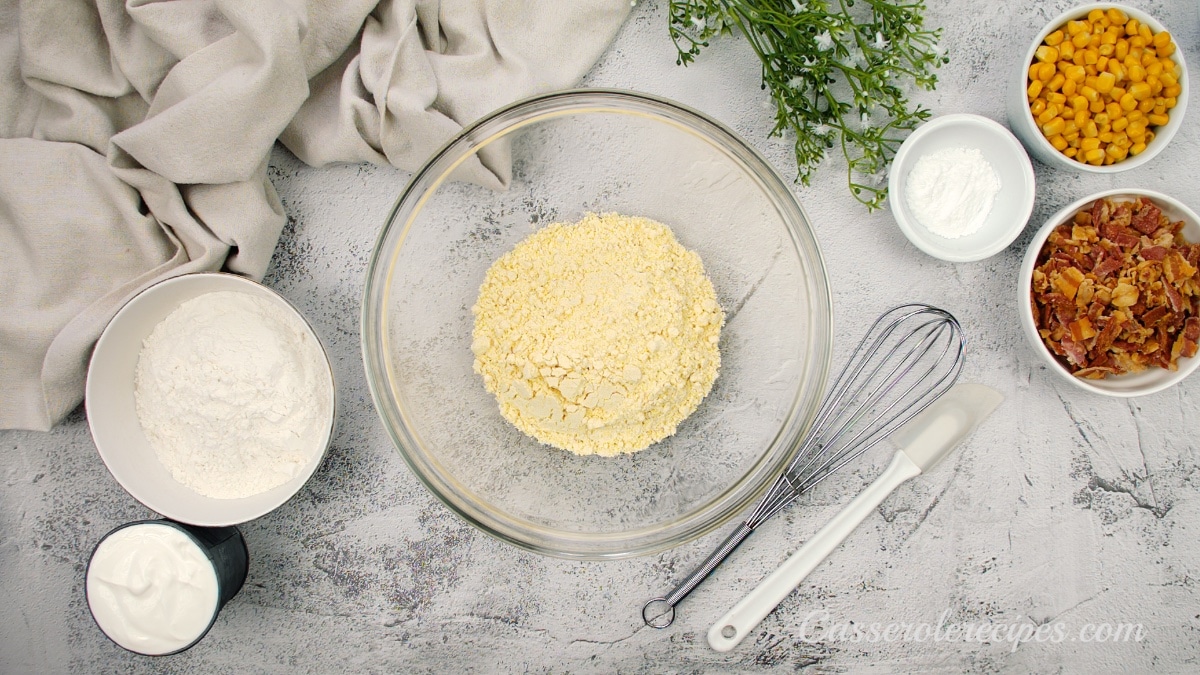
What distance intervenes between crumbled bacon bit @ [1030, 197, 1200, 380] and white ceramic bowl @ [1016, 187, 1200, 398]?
14 mm

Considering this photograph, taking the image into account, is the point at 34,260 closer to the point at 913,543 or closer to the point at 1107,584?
the point at 913,543

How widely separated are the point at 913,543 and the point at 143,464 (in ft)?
4.94

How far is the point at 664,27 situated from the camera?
4.42 ft

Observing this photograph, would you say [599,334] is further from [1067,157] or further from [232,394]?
[1067,157]

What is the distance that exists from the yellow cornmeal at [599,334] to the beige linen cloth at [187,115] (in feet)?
0.73

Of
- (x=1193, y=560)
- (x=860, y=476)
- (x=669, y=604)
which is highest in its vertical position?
(x=1193, y=560)

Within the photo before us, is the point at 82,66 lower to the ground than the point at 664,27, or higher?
lower

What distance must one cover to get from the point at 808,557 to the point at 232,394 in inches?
43.7

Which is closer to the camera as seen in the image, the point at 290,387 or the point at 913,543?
the point at 290,387

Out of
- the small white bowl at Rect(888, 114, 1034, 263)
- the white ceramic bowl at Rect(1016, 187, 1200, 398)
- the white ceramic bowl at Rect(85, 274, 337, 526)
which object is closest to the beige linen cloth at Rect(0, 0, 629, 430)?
the white ceramic bowl at Rect(85, 274, 337, 526)

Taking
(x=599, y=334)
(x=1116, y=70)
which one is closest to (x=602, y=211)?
(x=599, y=334)

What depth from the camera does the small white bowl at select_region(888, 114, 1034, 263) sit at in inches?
49.3

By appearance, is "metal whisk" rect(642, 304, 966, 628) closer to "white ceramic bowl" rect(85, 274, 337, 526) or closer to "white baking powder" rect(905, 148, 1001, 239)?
"white baking powder" rect(905, 148, 1001, 239)

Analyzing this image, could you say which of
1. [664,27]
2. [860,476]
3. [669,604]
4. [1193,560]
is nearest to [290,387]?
[669,604]
